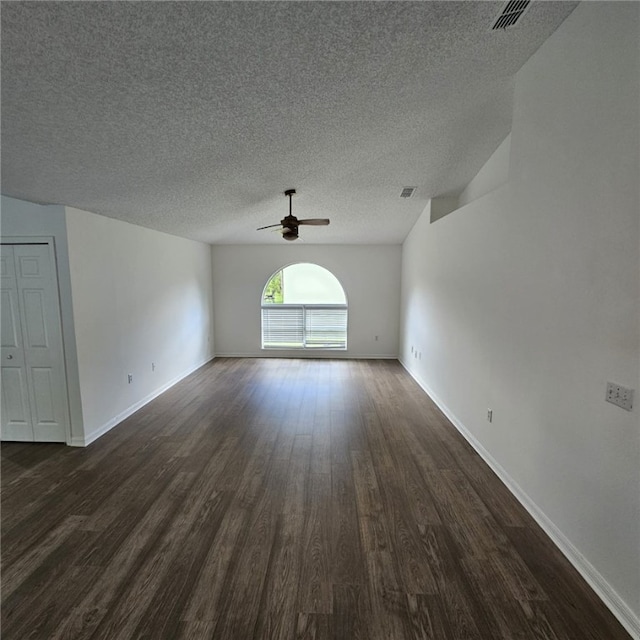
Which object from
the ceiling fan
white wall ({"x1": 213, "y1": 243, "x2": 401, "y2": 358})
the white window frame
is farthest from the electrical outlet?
the white window frame

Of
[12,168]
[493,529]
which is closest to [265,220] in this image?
[12,168]

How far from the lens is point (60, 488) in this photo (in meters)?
2.54

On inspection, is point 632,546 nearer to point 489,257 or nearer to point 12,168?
point 489,257

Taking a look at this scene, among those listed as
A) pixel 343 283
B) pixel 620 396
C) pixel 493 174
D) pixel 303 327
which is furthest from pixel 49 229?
pixel 343 283

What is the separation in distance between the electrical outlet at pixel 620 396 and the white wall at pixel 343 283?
5398mm

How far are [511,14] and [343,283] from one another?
5260mm

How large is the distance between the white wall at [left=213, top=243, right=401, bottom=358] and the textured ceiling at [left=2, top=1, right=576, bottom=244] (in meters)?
3.18

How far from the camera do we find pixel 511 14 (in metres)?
1.81

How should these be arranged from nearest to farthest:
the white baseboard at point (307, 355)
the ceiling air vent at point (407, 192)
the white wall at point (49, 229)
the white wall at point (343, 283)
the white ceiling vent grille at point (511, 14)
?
1. the white ceiling vent grille at point (511, 14)
2. the white wall at point (49, 229)
3. the ceiling air vent at point (407, 192)
4. the white wall at point (343, 283)
5. the white baseboard at point (307, 355)

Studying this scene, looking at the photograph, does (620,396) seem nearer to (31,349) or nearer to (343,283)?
(31,349)

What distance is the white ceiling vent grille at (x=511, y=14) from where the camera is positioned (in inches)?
68.2

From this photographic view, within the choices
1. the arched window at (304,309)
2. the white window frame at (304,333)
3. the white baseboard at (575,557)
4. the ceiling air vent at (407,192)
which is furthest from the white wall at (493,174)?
the white window frame at (304,333)

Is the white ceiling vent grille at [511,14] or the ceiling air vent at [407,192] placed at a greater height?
the white ceiling vent grille at [511,14]

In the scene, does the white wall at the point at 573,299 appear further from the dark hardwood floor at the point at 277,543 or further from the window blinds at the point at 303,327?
the window blinds at the point at 303,327
